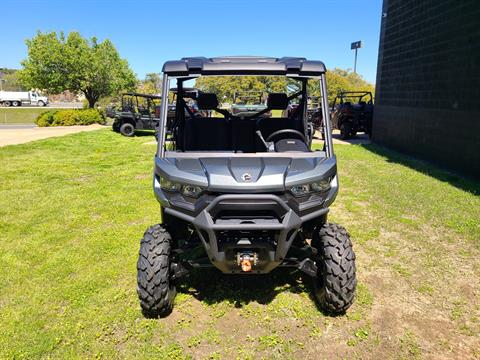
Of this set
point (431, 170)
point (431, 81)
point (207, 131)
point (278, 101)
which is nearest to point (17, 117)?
point (431, 81)

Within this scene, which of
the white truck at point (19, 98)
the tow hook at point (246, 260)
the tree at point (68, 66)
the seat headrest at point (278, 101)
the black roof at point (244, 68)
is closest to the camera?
the tow hook at point (246, 260)

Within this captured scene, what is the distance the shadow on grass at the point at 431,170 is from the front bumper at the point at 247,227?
5.62m

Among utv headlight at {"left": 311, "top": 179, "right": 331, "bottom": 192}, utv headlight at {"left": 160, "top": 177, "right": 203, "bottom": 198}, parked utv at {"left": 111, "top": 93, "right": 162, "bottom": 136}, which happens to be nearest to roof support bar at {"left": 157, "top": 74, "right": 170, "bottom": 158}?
utv headlight at {"left": 160, "top": 177, "right": 203, "bottom": 198}

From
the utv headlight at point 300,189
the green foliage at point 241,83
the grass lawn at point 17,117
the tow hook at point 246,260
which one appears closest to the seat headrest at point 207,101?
the green foliage at point 241,83

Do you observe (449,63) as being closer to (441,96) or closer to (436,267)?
(441,96)

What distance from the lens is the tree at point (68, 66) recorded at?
24.3 metres

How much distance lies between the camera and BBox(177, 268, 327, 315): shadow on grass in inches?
131

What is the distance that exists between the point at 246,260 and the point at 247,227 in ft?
0.88

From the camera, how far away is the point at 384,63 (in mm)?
13281

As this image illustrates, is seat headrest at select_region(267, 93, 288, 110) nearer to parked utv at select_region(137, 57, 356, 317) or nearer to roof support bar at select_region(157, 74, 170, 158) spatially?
parked utv at select_region(137, 57, 356, 317)

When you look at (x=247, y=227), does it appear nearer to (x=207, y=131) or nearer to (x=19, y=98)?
(x=207, y=131)

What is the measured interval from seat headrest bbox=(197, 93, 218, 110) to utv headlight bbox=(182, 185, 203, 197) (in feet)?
4.63

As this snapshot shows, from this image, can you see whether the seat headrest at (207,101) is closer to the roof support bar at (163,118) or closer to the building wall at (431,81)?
the roof support bar at (163,118)

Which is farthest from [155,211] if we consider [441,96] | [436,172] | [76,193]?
[441,96]
